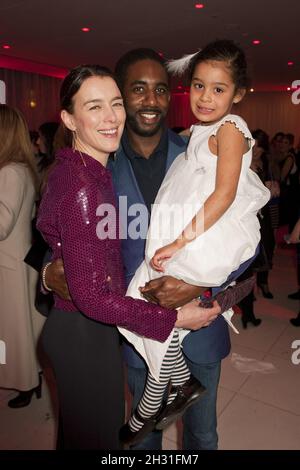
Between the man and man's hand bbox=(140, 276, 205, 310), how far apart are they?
0.20 meters

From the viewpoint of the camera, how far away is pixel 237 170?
120 centimetres

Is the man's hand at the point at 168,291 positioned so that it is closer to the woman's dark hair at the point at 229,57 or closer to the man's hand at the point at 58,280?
the man's hand at the point at 58,280

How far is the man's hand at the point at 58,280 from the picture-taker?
3.94ft

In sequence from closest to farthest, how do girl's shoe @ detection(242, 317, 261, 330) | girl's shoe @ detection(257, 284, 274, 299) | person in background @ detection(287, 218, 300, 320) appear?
person in background @ detection(287, 218, 300, 320) → girl's shoe @ detection(242, 317, 261, 330) → girl's shoe @ detection(257, 284, 274, 299)

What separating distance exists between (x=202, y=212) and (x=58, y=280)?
531 mm

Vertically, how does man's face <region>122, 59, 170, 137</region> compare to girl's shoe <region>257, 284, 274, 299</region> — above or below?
above

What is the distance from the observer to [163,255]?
3.95ft

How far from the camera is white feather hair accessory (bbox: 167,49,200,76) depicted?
150cm

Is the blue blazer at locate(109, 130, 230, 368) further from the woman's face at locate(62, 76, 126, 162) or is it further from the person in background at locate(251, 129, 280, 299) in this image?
the person in background at locate(251, 129, 280, 299)

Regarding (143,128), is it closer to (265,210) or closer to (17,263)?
(17,263)

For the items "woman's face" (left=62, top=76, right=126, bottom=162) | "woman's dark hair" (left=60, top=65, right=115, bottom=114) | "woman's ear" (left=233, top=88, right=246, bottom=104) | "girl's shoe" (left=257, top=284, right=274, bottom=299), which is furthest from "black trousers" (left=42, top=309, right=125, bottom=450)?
"girl's shoe" (left=257, top=284, right=274, bottom=299)

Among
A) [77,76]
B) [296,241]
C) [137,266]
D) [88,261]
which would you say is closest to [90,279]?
[88,261]

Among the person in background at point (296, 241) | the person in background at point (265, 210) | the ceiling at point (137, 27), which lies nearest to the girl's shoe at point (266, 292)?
the person in background at point (265, 210)

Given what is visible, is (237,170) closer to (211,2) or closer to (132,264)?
(132,264)
